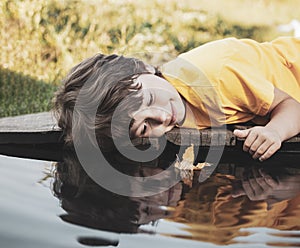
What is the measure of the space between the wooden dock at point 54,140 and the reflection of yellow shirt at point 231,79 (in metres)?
0.10

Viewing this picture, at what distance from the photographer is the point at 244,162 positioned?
1968 millimetres

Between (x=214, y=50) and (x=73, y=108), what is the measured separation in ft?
1.97

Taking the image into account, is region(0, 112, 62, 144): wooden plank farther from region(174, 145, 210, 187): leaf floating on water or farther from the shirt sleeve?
the shirt sleeve

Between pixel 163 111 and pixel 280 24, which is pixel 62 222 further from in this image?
pixel 280 24

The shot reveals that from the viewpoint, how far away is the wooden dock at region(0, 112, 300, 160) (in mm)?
2076

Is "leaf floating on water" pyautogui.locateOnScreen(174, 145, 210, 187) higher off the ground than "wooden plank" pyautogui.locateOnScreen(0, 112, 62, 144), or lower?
higher

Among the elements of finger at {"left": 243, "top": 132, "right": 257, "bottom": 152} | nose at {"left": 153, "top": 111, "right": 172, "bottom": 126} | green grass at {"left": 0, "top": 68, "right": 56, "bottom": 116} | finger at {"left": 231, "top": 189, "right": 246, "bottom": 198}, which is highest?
finger at {"left": 231, "top": 189, "right": 246, "bottom": 198}

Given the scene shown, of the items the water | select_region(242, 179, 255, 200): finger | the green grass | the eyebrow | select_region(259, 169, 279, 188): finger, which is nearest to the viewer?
the water

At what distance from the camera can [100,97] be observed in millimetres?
2111

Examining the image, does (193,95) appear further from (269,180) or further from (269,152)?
(269,180)

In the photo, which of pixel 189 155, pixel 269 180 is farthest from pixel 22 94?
pixel 269 180

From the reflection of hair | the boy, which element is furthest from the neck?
the reflection of hair

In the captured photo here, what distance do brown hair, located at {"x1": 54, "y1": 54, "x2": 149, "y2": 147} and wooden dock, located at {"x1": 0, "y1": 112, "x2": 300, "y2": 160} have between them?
0.07m

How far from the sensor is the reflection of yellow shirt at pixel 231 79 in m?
2.15
